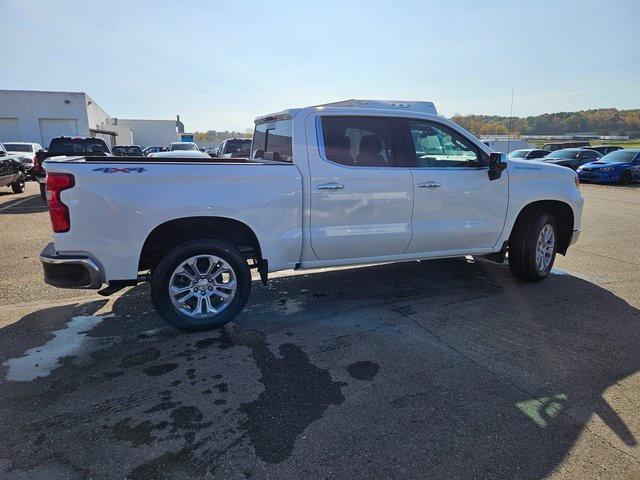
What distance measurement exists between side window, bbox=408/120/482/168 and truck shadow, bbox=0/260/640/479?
1532 mm

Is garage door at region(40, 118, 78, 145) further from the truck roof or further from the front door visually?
the front door

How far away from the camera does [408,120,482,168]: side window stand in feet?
15.8

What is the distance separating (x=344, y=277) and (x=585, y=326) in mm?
2771

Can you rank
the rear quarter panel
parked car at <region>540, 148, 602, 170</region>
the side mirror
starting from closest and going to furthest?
1. the rear quarter panel
2. the side mirror
3. parked car at <region>540, 148, 602, 170</region>

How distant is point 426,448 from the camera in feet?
8.38

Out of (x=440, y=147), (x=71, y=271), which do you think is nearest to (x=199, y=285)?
(x=71, y=271)

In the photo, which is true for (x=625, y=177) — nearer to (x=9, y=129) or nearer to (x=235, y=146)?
(x=235, y=146)

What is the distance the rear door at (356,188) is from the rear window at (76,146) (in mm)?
10798

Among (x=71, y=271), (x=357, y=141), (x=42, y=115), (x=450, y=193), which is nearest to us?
(x=71, y=271)

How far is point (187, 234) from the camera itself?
13.6ft

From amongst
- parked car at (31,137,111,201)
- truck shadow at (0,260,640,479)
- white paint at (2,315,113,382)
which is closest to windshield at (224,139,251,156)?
parked car at (31,137,111,201)

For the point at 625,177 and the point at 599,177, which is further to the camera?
the point at 599,177

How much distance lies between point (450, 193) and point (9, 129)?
143ft

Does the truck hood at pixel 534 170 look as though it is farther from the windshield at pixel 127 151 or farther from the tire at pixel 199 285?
the windshield at pixel 127 151
